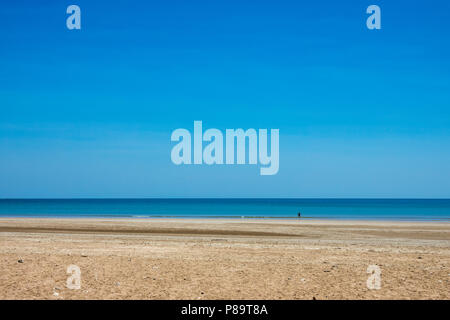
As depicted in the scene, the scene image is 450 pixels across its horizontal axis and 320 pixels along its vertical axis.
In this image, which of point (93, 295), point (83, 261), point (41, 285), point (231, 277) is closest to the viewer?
point (93, 295)

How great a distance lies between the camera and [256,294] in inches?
419

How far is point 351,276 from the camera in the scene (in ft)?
41.6

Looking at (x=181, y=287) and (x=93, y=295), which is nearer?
(x=93, y=295)

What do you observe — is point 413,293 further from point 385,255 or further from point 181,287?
point 385,255

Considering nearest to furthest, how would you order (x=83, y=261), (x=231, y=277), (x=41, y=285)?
(x=41, y=285)
(x=231, y=277)
(x=83, y=261)

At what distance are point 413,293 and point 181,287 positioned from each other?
6147mm
